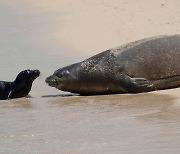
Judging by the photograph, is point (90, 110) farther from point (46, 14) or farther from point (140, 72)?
point (46, 14)

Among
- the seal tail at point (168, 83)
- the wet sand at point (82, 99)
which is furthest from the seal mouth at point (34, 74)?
the seal tail at point (168, 83)

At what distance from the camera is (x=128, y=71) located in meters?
7.33

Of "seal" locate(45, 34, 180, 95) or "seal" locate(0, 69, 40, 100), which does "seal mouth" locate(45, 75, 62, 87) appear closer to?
"seal" locate(45, 34, 180, 95)

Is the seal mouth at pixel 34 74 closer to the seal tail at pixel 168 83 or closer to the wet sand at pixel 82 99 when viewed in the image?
the wet sand at pixel 82 99

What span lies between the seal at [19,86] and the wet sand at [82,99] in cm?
11

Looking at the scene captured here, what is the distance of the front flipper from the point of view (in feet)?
23.1

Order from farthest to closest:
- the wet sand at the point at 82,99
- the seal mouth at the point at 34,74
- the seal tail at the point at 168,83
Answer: the seal mouth at the point at 34,74 < the seal tail at the point at 168,83 < the wet sand at the point at 82,99

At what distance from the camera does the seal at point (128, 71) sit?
7193 mm

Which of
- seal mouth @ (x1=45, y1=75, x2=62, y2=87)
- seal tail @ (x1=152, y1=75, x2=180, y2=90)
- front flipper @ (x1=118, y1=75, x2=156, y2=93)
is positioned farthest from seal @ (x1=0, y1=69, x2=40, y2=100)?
seal tail @ (x1=152, y1=75, x2=180, y2=90)

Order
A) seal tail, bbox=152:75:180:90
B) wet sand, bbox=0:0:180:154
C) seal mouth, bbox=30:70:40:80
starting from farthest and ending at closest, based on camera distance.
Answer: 1. seal mouth, bbox=30:70:40:80
2. seal tail, bbox=152:75:180:90
3. wet sand, bbox=0:0:180:154

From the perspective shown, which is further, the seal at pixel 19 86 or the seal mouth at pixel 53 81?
the seal at pixel 19 86

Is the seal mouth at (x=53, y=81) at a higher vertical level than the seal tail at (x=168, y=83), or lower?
higher

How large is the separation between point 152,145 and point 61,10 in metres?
10.8

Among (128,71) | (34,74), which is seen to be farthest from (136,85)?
(34,74)
